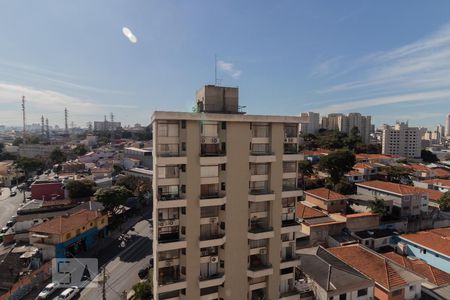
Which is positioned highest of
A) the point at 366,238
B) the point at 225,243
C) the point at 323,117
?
the point at 323,117

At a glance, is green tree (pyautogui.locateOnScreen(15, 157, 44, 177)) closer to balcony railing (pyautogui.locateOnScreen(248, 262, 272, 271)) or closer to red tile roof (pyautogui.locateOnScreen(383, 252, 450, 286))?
balcony railing (pyautogui.locateOnScreen(248, 262, 272, 271))

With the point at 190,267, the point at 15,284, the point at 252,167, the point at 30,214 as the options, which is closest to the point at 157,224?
the point at 190,267

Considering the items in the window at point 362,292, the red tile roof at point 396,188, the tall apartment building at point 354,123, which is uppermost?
the tall apartment building at point 354,123

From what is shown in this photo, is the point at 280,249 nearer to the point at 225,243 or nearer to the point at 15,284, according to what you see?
the point at 225,243

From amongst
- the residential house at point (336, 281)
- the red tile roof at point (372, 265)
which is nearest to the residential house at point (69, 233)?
the residential house at point (336, 281)

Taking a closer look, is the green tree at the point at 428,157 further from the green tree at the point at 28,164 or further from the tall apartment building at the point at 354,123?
the green tree at the point at 28,164

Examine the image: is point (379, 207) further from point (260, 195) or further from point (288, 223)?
point (260, 195)

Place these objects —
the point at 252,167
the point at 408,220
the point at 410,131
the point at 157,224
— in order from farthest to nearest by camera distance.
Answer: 1. the point at 410,131
2. the point at 408,220
3. the point at 252,167
4. the point at 157,224
